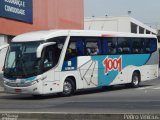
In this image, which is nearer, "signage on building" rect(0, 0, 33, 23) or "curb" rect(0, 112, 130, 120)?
"curb" rect(0, 112, 130, 120)

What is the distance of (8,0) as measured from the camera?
127 ft

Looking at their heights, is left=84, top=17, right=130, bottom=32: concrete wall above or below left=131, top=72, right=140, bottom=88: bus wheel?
above

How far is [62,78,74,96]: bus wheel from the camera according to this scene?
947 inches

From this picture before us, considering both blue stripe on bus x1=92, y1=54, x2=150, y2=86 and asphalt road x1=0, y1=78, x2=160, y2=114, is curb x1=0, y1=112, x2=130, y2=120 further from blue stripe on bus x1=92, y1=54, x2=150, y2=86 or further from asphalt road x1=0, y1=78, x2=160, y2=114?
blue stripe on bus x1=92, y1=54, x2=150, y2=86

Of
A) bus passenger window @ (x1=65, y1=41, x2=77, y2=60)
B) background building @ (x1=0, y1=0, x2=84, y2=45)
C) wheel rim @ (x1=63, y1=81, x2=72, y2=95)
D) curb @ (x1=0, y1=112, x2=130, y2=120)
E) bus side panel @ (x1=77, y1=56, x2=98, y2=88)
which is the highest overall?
background building @ (x1=0, y1=0, x2=84, y2=45)

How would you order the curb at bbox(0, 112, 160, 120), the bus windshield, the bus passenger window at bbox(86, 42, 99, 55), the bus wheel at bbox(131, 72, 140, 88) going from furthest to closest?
1. the bus wheel at bbox(131, 72, 140, 88)
2. the bus passenger window at bbox(86, 42, 99, 55)
3. the bus windshield
4. the curb at bbox(0, 112, 160, 120)

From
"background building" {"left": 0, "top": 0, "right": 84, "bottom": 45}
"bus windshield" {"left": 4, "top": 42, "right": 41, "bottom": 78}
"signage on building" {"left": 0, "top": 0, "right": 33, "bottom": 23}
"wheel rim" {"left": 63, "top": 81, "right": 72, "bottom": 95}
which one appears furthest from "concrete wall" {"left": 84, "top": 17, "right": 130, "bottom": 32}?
"bus windshield" {"left": 4, "top": 42, "right": 41, "bottom": 78}

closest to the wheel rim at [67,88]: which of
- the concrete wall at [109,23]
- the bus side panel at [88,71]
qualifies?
the bus side panel at [88,71]

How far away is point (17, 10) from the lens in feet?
132

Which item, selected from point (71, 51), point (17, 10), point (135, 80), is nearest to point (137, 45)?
point (135, 80)

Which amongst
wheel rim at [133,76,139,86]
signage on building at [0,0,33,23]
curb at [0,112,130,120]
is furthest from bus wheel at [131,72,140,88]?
curb at [0,112,130,120]

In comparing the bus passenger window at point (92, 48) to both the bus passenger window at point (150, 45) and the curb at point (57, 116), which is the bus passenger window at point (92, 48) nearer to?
the bus passenger window at point (150, 45)

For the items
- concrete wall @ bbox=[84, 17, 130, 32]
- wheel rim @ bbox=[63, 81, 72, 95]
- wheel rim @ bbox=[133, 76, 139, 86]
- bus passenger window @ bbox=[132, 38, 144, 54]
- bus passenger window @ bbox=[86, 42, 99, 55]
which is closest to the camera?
wheel rim @ bbox=[63, 81, 72, 95]

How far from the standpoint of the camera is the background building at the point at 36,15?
128ft
